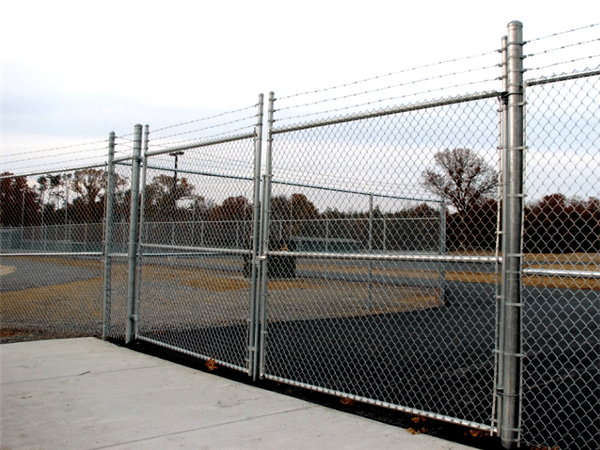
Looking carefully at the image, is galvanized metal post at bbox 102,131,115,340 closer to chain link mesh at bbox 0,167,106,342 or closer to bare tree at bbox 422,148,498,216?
chain link mesh at bbox 0,167,106,342

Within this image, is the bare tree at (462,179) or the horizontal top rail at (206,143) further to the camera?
the horizontal top rail at (206,143)

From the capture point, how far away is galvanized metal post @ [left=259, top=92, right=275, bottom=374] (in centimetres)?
571

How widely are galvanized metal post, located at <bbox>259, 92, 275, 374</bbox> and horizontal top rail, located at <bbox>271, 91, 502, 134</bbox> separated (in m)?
0.18

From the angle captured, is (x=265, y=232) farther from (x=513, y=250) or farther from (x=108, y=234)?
(x=108, y=234)

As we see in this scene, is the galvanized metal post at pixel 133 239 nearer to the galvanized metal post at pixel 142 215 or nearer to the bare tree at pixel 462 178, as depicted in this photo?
the galvanized metal post at pixel 142 215

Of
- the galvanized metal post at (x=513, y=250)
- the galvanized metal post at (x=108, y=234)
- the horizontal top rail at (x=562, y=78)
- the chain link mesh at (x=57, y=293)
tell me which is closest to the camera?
the horizontal top rail at (x=562, y=78)

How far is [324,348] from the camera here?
24.4 feet

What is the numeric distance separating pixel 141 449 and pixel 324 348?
398 centimetres

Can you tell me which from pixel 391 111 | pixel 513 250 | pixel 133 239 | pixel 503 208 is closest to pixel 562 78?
pixel 503 208

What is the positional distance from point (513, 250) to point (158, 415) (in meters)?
3.13

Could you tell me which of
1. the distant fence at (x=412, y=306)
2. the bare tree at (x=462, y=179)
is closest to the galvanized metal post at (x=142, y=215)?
the distant fence at (x=412, y=306)

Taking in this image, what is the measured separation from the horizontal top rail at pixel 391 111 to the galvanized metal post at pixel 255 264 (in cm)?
25

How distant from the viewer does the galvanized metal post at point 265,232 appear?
5.71 meters

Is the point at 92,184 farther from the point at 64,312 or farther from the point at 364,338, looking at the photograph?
the point at 364,338
